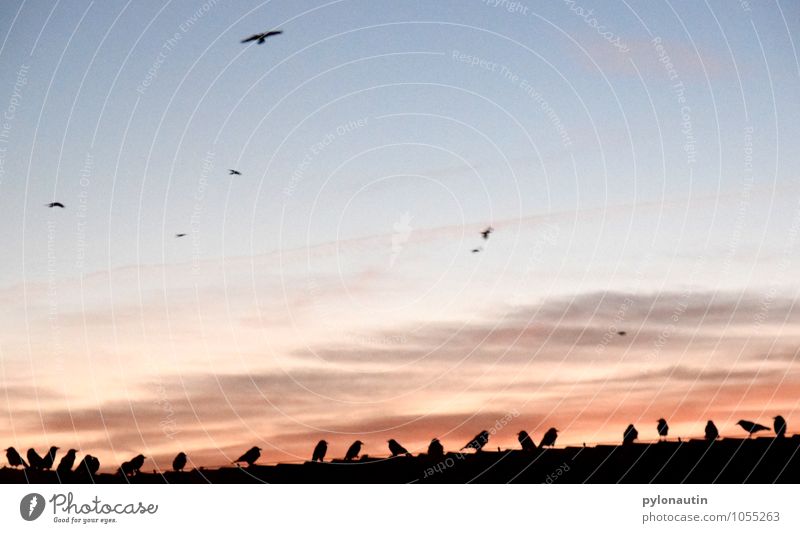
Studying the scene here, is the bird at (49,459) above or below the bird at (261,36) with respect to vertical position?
below

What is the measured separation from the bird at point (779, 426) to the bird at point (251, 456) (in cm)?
1241

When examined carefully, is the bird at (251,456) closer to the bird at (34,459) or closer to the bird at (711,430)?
the bird at (34,459)

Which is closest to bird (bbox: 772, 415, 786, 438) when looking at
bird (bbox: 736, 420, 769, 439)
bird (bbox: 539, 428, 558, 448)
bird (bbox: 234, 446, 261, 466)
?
bird (bbox: 736, 420, 769, 439)

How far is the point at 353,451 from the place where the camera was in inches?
1398

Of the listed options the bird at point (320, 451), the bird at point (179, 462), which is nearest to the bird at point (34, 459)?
the bird at point (179, 462)

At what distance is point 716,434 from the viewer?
115 feet

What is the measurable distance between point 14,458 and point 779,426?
18.2 metres

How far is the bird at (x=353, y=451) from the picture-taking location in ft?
116

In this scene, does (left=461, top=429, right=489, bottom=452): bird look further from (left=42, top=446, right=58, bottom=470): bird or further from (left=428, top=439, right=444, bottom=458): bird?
(left=42, top=446, right=58, bottom=470): bird
